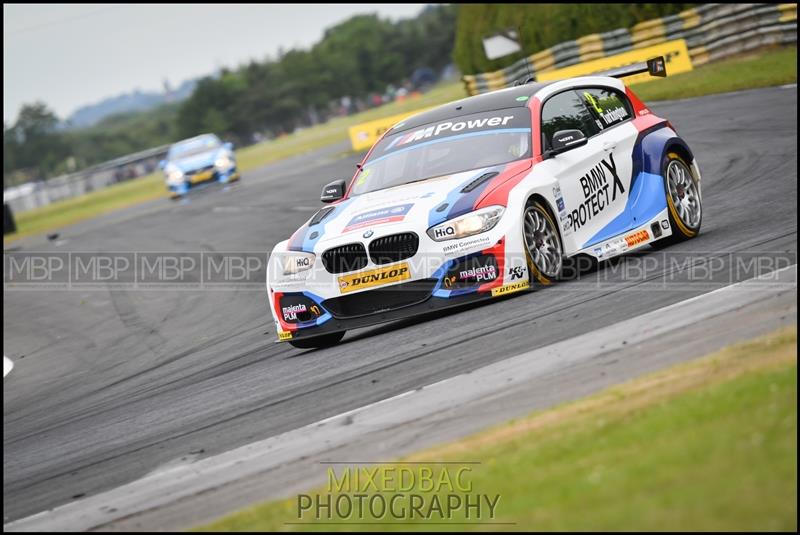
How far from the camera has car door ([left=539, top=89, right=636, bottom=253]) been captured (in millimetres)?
9602

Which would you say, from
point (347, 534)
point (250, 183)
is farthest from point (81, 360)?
point (250, 183)

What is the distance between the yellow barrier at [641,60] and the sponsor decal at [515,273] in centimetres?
1963

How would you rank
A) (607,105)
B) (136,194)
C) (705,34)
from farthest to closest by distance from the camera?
(136,194)
(705,34)
(607,105)

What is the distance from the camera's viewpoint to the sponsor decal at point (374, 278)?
8.91 m

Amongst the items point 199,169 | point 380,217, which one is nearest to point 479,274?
point 380,217

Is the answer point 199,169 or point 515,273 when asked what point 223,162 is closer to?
point 199,169

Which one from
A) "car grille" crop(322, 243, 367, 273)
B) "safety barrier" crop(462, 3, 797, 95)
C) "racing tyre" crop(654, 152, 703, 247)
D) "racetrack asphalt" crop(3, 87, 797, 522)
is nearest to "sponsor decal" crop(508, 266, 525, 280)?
"racetrack asphalt" crop(3, 87, 797, 522)

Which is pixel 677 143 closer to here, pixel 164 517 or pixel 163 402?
pixel 163 402

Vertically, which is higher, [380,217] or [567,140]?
[567,140]

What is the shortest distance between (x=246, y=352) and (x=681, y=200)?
3799 millimetres

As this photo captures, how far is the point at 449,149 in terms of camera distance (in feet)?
33.3

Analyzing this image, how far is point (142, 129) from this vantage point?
199250 mm

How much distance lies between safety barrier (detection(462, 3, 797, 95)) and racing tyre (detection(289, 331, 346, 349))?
1976 cm

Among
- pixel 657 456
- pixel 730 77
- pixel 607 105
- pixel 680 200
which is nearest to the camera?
pixel 657 456
